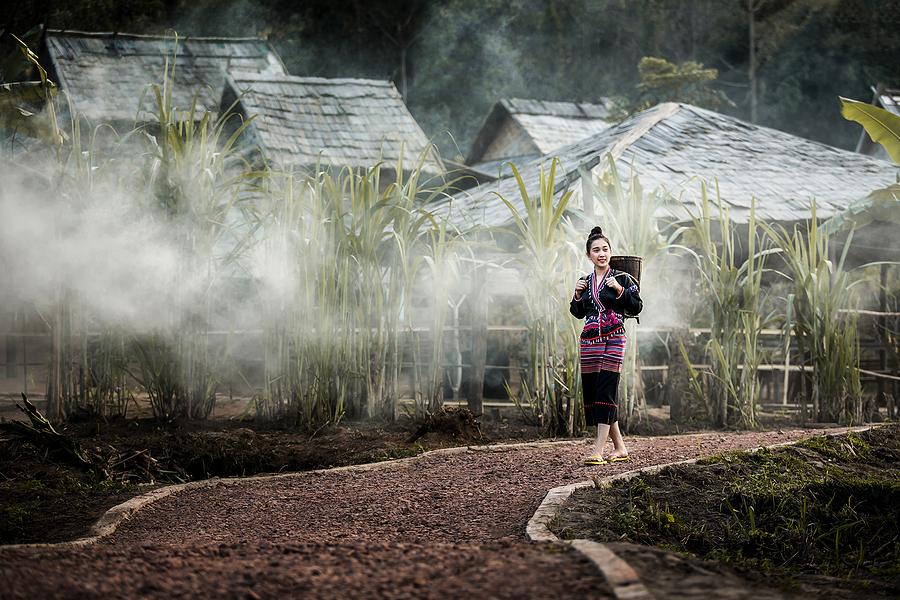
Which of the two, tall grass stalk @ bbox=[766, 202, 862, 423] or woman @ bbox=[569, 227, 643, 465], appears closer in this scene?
woman @ bbox=[569, 227, 643, 465]

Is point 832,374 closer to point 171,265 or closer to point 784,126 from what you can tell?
point 171,265

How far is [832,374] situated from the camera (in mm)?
7930

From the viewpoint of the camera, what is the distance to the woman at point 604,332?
5.66 m

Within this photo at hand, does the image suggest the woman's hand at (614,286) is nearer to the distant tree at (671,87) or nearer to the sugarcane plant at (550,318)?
the sugarcane plant at (550,318)

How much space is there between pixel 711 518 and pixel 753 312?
3.34 metres

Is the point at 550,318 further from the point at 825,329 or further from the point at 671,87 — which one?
the point at 671,87

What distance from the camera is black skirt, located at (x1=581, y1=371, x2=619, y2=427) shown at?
5.65 m

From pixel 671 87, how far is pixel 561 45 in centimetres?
876

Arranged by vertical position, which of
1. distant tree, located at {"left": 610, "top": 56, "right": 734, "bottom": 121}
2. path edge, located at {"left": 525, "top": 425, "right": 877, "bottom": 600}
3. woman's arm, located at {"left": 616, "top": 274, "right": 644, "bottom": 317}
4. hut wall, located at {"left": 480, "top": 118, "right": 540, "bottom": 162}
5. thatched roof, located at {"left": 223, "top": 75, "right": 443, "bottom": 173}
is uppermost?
distant tree, located at {"left": 610, "top": 56, "right": 734, "bottom": 121}

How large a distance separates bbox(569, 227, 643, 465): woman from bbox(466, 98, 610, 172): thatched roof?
1704 centimetres

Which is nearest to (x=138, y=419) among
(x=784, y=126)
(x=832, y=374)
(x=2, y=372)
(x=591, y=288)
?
(x=591, y=288)

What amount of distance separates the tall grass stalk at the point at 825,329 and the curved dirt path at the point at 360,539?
123 centimetres

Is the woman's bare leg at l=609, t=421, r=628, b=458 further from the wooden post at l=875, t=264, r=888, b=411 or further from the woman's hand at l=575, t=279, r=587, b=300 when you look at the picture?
the wooden post at l=875, t=264, r=888, b=411

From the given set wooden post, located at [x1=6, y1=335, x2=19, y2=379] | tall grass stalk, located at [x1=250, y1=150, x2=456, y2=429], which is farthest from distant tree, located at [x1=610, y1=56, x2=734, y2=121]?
tall grass stalk, located at [x1=250, y1=150, x2=456, y2=429]
